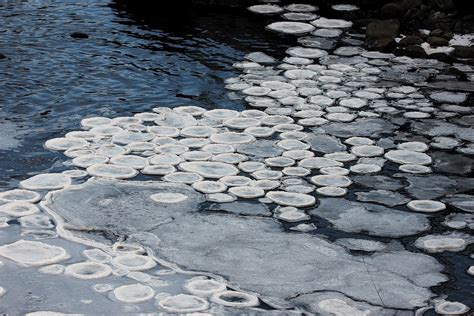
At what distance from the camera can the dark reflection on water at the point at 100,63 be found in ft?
18.2

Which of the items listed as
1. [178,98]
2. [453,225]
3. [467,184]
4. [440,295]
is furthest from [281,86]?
[440,295]

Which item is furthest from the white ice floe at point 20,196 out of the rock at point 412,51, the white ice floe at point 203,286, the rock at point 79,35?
the rock at point 412,51

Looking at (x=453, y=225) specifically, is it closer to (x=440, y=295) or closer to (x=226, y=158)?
(x=440, y=295)

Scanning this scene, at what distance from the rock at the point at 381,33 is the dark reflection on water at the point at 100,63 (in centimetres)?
79

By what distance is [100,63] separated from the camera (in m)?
6.76

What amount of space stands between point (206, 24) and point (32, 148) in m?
3.10

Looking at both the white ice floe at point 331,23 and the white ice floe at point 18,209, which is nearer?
the white ice floe at point 18,209

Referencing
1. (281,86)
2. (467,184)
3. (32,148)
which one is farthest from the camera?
(281,86)

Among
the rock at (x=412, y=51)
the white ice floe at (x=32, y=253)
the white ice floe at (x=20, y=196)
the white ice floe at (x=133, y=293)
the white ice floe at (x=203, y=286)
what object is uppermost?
the rock at (x=412, y=51)

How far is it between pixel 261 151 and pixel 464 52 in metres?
2.59

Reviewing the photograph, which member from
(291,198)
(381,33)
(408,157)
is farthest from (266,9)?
(291,198)

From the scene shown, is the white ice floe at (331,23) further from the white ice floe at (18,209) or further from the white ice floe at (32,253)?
the white ice floe at (32,253)

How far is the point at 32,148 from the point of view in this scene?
5109mm

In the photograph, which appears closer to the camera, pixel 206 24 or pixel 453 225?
pixel 453 225
